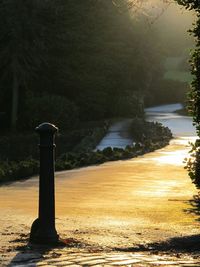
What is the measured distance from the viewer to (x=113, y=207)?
29.6 feet

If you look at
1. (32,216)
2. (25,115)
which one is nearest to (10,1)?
(25,115)

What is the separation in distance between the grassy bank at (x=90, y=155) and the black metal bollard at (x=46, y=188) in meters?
6.33

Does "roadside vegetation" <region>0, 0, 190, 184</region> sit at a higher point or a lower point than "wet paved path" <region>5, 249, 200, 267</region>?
higher

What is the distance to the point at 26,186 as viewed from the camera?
11820 mm

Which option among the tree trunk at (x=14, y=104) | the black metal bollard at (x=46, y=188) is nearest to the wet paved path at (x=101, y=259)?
the black metal bollard at (x=46, y=188)

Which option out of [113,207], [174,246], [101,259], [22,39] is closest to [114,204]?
[113,207]

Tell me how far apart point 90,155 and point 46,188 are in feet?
35.5

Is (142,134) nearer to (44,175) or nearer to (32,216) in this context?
(32,216)

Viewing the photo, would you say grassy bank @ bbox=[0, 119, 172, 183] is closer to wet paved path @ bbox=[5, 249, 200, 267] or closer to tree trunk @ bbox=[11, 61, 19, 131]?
tree trunk @ bbox=[11, 61, 19, 131]

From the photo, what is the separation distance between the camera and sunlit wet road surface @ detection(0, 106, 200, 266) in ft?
21.9

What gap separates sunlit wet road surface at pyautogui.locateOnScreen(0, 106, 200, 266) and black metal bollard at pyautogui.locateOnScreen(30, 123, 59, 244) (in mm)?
329

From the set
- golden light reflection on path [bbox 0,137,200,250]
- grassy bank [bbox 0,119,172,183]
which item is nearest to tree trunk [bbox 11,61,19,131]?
grassy bank [bbox 0,119,172,183]

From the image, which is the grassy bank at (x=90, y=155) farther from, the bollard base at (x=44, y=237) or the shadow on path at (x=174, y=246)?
the shadow on path at (x=174, y=246)

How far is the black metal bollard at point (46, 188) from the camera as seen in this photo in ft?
20.4
